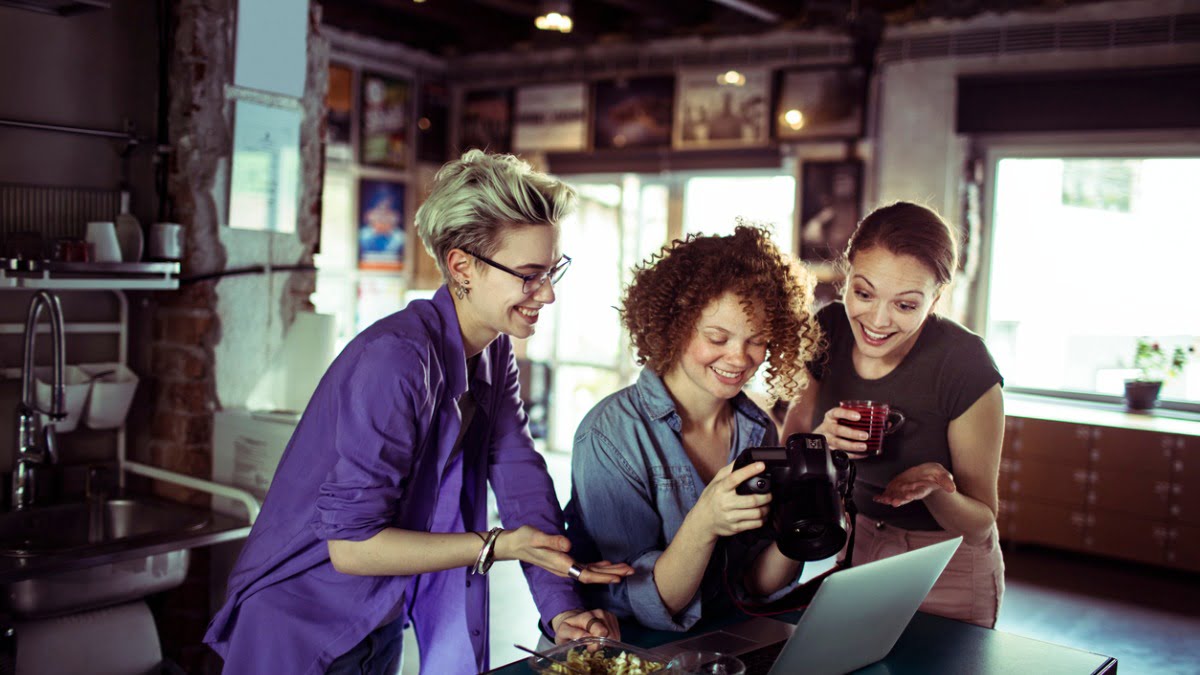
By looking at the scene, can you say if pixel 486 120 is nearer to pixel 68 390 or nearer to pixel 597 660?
pixel 68 390

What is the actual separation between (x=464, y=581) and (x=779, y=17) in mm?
5247

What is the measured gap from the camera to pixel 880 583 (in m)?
1.47

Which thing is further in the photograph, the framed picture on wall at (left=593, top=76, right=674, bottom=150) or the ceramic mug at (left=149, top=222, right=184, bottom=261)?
the framed picture on wall at (left=593, top=76, right=674, bottom=150)

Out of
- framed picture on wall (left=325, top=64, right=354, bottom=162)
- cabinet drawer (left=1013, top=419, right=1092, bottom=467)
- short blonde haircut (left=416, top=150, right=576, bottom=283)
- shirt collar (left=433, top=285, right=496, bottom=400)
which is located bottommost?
cabinet drawer (left=1013, top=419, right=1092, bottom=467)

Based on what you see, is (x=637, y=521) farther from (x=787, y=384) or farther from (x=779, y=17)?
(x=779, y=17)

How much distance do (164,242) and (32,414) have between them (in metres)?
0.58

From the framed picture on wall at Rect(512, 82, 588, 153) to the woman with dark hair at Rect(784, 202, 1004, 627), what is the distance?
5.53m

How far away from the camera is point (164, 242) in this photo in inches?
112

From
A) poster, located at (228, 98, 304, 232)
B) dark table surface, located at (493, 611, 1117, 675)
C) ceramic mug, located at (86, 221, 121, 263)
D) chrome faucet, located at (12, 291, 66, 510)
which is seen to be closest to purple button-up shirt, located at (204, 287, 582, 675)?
dark table surface, located at (493, 611, 1117, 675)

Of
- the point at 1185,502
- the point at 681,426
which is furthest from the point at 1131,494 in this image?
the point at 681,426

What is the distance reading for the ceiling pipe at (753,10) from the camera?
5676mm

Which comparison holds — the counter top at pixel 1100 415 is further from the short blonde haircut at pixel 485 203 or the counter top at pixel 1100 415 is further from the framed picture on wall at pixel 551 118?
the short blonde haircut at pixel 485 203

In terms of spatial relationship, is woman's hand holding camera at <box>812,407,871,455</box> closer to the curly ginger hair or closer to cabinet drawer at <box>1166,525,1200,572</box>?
the curly ginger hair

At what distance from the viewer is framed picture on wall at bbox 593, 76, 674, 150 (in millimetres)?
7133
